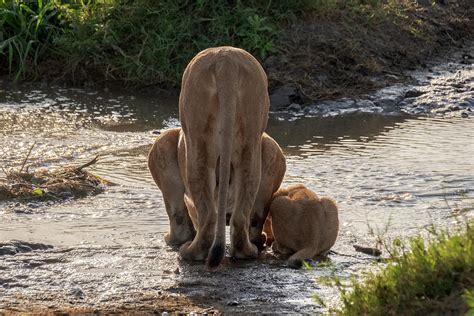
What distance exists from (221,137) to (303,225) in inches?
34.9

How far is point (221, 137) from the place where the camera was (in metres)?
6.28

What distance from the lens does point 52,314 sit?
5727 millimetres

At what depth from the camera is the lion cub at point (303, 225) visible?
6.79 m

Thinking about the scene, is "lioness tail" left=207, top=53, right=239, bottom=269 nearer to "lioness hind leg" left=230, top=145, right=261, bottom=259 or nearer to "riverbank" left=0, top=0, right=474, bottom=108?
"lioness hind leg" left=230, top=145, right=261, bottom=259

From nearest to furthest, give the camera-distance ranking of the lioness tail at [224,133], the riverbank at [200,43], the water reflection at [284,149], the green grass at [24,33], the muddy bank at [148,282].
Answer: the muddy bank at [148,282] → the lioness tail at [224,133] → the water reflection at [284,149] → the riverbank at [200,43] → the green grass at [24,33]

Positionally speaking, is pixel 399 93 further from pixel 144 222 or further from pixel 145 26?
pixel 144 222

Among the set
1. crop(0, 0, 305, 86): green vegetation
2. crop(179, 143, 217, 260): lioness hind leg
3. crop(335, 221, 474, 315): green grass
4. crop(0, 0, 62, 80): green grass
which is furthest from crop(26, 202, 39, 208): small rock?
crop(0, 0, 62, 80): green grass

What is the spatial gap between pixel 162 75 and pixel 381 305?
7.55 m

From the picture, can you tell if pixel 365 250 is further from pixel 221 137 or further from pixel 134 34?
pixel 134 34

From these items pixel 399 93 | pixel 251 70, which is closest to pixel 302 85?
pixel 399 93

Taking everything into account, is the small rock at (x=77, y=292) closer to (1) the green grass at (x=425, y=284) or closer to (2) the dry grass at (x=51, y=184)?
(1) the green grass at (x=425, y=284)

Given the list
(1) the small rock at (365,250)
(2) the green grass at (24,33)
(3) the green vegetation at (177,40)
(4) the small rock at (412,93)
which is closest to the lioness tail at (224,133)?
(1) the small rock at (365,250)

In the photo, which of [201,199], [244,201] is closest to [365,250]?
[244,201]

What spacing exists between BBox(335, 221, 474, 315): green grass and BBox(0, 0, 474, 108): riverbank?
22.4 ft
